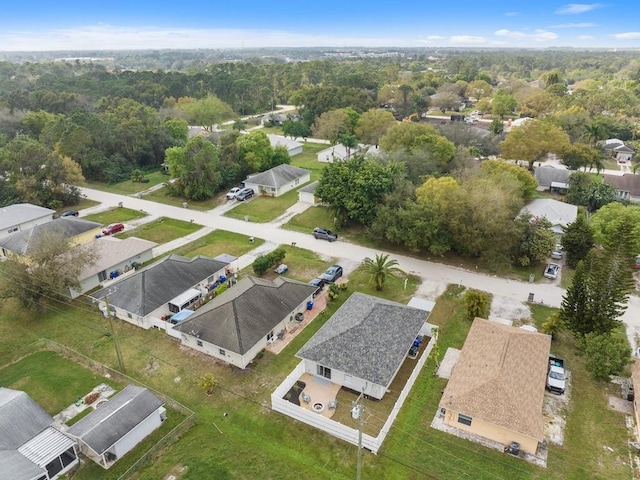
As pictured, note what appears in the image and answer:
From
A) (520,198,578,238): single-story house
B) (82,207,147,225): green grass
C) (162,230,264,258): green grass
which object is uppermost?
(520,198,578,238): single-story house

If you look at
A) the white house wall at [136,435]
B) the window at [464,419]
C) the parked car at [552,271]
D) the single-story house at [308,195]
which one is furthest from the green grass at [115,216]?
the parked car at [552,271]

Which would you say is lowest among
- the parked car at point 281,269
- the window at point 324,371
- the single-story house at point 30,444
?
the parked car at point 281,269

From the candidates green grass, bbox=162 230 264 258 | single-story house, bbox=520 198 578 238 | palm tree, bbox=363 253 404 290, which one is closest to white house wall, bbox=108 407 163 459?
palm tree, bbox=363 253 404 290

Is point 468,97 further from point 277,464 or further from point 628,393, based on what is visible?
point 277,464

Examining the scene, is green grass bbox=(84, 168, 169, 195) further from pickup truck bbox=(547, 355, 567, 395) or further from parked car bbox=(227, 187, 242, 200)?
pickup truck bbox=(547, 355, 567, 395)

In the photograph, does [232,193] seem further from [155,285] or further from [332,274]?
[155,285]

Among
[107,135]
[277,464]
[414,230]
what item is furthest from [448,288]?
[107,135]

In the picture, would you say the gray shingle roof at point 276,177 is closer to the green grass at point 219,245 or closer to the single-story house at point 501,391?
the green grass at point 219,245
